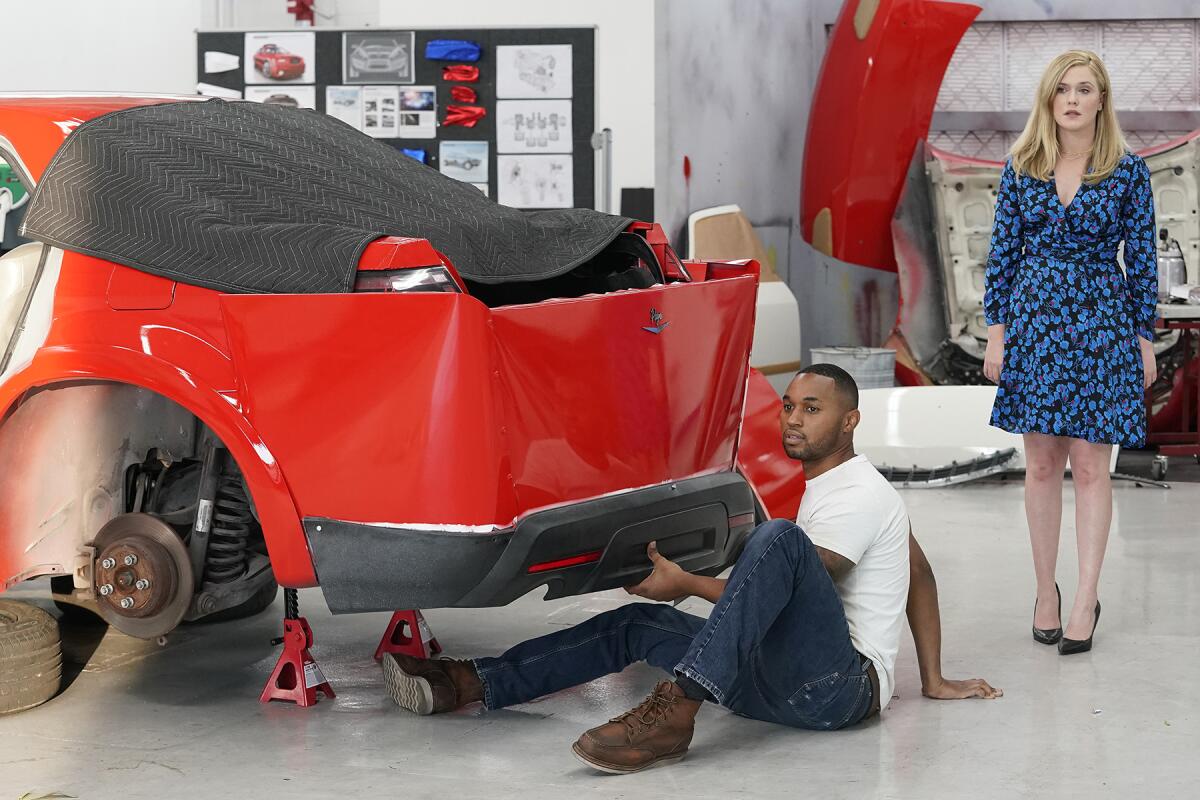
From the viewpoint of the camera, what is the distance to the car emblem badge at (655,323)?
3.17 meters

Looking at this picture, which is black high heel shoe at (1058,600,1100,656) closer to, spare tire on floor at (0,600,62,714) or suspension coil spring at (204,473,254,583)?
suspension coil spring at (204,473,254,583)

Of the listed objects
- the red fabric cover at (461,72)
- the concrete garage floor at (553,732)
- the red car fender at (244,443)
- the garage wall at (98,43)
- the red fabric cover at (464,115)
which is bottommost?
the concrete garage floor at (553,732)

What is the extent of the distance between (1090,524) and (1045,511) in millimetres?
140

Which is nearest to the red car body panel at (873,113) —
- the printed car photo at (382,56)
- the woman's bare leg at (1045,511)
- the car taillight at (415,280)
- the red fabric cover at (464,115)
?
the red fabric cover at (464,115)

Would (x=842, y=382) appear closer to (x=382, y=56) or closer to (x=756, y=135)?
A: (x=382, y=56)

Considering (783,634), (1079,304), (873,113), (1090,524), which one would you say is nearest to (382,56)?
(873,113)

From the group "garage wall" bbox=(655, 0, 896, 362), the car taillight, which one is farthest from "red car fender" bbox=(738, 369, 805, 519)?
"garage wall" bbox=(655, 0, 896, 362)

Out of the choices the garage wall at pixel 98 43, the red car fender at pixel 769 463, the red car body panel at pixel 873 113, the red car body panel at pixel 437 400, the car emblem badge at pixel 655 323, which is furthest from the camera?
the garage wall at pixel 98 43

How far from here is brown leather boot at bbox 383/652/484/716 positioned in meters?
3.28

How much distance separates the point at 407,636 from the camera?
12.7 ft

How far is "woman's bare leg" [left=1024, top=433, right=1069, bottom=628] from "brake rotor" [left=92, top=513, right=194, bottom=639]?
2.36 metres

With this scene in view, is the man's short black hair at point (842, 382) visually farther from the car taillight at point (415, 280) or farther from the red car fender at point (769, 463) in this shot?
the red car fender at point (769, 463)

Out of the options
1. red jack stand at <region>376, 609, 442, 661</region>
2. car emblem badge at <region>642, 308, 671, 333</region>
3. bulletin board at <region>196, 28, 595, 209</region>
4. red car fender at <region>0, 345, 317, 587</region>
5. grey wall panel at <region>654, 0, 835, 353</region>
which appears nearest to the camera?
red car fender at <region>0, 345, 317, 587</region>

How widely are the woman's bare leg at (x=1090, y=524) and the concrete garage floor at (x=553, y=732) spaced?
140mm
